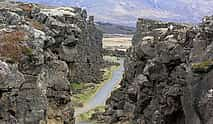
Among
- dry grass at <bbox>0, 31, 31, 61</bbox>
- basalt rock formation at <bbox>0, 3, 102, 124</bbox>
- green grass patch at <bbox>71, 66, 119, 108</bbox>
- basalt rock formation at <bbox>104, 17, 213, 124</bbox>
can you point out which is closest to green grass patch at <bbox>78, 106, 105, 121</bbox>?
green grass patch at <bbox>71, 66, 119, 108</bbox>

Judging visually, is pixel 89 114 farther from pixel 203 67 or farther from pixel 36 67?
pixel 203 67

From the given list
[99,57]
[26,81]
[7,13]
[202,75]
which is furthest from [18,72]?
[99,57]

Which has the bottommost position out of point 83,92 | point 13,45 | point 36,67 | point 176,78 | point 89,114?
point 83,92

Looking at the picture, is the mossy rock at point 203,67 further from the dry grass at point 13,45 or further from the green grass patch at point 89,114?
the green grass patch at point 89,114

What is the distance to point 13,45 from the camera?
42562 mm

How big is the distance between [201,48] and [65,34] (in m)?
19.8

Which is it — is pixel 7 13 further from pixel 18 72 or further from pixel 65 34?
pixel 18 72

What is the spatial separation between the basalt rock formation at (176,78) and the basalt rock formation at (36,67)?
8.60 metres

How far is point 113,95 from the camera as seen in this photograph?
8838 cm

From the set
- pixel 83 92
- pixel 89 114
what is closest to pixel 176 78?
pixel 89 114

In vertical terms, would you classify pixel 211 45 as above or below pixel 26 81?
above

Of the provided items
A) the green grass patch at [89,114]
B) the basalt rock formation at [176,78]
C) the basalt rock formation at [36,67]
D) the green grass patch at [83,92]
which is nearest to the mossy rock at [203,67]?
the basalt rock formation at [176,78]

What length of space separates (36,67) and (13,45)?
98.8 inches

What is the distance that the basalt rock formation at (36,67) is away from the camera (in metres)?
38.8
